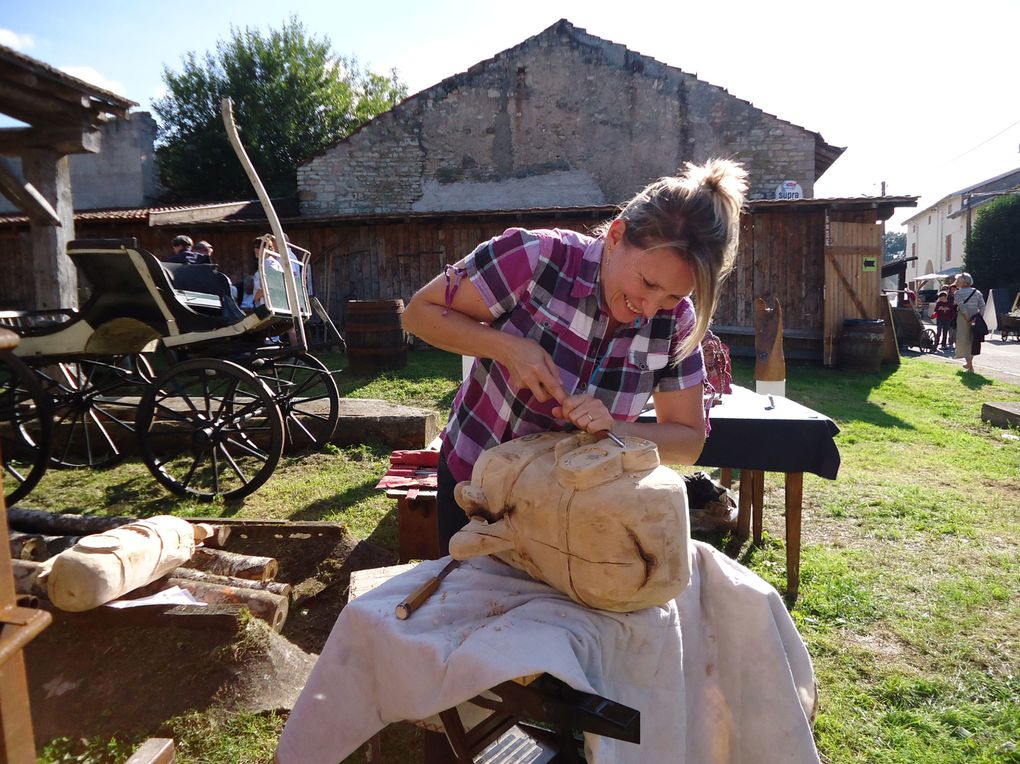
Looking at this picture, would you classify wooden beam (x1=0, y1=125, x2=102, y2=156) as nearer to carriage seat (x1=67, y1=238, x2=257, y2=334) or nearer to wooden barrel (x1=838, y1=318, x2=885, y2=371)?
carriage seat (x1=67, y1=238, x2=257, y2=334)

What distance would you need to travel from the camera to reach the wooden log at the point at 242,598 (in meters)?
2.64

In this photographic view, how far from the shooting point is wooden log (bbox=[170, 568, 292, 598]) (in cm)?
279

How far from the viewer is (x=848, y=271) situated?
11.7 meters

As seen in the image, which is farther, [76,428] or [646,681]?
[76,428]

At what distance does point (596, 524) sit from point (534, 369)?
418 millimetres

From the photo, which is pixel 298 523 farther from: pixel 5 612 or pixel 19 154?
pixel 19 154

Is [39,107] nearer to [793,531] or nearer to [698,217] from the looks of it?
[698,217]

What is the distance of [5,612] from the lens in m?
1.00

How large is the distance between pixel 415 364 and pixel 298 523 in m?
6.41

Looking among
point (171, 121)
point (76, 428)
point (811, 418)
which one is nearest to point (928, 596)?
point (811, 418)

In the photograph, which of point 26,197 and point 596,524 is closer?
point 596,524

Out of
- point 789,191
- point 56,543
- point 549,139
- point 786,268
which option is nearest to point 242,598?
point 56,543

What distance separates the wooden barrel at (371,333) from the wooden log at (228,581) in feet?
20.8

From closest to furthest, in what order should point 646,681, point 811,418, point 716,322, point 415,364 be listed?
1. point 646,681
2. point 811,418
3. point 415,364
4. point 716,322
